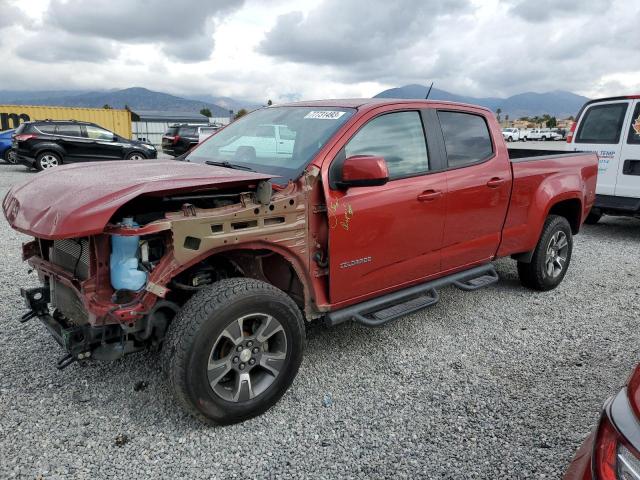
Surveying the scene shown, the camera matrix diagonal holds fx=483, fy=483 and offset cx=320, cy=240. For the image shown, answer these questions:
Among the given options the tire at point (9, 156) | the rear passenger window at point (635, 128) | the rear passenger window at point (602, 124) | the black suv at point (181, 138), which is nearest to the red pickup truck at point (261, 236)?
the rear passenger window at point (635, 128)

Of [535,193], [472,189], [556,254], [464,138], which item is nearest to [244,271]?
[472,189]

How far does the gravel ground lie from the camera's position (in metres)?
2.49

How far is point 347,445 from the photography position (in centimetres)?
263

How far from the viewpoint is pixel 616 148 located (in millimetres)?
7414

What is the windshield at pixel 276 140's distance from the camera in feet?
10.5

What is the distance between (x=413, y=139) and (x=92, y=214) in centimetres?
234

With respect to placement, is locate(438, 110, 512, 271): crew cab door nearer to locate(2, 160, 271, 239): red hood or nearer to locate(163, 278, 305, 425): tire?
locate(163, 278, 305, 425): tire

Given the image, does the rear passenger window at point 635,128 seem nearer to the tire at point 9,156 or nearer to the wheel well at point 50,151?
the wheel well at point 50,151

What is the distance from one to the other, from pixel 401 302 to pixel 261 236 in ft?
4.42

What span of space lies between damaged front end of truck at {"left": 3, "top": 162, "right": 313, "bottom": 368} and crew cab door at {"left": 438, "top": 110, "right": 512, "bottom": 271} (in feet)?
4.72

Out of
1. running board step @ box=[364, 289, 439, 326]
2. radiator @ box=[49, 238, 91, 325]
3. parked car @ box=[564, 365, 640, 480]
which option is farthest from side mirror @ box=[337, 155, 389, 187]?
parked car @ box=[564, 365, 640, 480]

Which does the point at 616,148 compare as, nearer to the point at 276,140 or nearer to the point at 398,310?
the point at 398,310

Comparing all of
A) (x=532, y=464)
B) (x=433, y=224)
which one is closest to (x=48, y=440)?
(x=532, y=464)

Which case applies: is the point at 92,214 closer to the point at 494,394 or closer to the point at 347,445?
the point at 347,445
